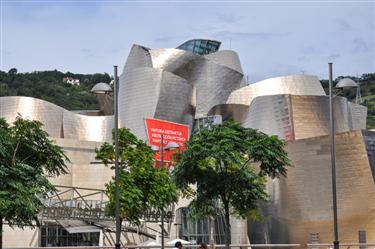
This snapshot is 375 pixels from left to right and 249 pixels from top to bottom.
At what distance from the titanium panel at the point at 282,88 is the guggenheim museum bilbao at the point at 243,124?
0.09 meters

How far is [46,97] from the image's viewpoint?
12762 centimetres

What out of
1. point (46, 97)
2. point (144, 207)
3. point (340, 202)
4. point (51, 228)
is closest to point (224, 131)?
point (144, 207)

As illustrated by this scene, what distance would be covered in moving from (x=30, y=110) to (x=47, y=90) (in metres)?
67.1

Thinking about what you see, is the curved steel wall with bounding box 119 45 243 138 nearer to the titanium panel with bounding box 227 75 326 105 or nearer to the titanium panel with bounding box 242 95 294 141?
the titanium panel with bounding box 227 75 326 105

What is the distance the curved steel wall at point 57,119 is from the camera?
6494 centimetres


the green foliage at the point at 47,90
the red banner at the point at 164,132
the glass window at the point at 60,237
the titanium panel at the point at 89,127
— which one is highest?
the green foliage at the point at 47,90

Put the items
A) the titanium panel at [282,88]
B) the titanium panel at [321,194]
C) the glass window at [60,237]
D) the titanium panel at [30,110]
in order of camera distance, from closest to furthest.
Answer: the titanium panel at [321,194] → the glass window at [60,237] → the titanium panel at [282,88] → the titanium panel at [30,110]

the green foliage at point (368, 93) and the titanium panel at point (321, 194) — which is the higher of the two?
the green foliage at point (368, 93)

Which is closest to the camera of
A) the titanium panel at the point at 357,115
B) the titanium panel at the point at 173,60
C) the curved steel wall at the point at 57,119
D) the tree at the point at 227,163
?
the tree at the point at 227,163

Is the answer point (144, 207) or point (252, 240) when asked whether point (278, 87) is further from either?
point (144, 207)

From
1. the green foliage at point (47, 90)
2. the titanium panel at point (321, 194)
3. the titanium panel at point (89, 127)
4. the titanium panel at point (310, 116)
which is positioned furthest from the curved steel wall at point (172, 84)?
the green foliage at point (47, 90)

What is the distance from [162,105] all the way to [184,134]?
3.93m

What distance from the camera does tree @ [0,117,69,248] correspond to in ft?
66.4

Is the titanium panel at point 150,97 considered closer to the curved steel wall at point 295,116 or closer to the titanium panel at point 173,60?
the titanium panel at point 173,60
